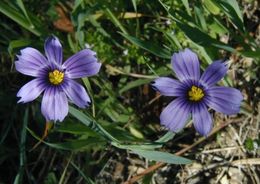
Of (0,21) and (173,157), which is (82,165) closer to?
(173,157)

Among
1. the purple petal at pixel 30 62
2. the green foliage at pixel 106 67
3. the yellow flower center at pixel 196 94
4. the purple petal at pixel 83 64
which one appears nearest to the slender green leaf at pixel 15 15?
the green foliage at pixel 106 67

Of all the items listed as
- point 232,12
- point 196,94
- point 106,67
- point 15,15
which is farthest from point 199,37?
point 15,15

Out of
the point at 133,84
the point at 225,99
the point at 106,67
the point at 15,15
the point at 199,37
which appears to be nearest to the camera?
the point at 225,99

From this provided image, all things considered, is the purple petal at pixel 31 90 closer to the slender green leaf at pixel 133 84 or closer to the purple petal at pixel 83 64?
the purple petal at pixel 83 64

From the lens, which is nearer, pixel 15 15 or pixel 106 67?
pixel 15 15

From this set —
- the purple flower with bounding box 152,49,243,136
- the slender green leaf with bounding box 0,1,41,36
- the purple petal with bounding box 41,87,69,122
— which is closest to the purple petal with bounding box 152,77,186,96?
the purple flower with bounding box 152,49,243,136

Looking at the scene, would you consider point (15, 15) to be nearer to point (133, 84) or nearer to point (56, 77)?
point (56, 77)

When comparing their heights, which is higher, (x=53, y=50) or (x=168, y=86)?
(x=53, y=50)
